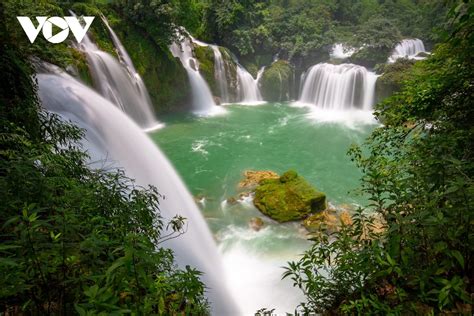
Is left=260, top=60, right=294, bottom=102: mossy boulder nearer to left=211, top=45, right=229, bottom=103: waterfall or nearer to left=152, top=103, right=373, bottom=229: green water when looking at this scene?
left=211, top=45, right=229, bottom=103: waterfall

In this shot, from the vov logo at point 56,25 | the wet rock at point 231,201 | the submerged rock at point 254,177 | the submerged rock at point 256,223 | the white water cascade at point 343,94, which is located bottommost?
the submerged rock at point 256,223

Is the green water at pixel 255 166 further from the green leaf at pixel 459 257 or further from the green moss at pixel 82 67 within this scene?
the green moss at pixel 82 67

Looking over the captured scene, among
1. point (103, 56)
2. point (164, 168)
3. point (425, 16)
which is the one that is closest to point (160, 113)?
point (103, 56)

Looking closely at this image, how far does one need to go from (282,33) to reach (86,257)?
23.5 m

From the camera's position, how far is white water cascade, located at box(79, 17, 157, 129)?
38.2ft

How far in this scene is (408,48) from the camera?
2294 cm

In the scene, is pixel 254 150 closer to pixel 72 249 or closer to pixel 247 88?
pixel 247 88

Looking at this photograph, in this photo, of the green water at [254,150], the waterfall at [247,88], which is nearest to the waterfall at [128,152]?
the green water at [254,150]

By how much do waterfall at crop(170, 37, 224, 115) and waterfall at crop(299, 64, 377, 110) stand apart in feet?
21.2

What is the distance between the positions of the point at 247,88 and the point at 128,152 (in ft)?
44.8

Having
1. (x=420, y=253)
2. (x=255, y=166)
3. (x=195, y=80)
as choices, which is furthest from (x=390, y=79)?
(x=420, y=253)

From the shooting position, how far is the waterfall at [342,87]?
18.0 metres

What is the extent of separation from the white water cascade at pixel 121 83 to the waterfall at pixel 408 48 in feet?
55.9

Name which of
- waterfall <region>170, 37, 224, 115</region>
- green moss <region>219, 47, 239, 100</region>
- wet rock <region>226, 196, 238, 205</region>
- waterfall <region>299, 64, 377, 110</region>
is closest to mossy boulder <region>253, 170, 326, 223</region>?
wet rock <region>226, 196, 238, 205</region>
